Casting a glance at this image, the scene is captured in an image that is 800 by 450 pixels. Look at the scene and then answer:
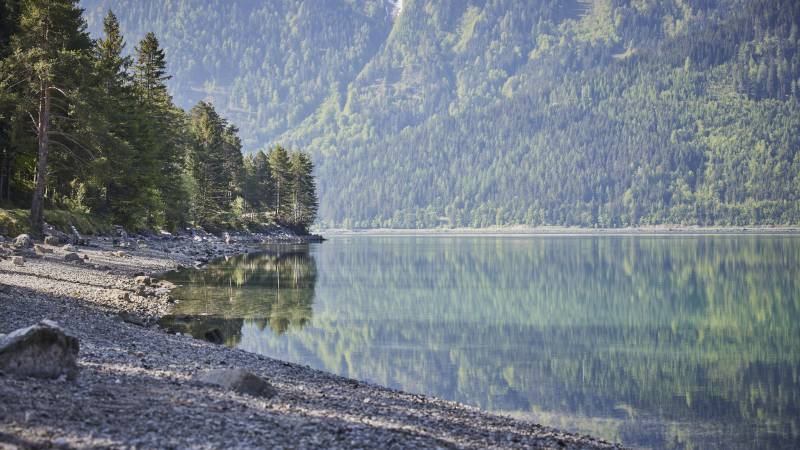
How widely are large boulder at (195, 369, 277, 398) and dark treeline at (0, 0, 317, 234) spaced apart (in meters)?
32.6

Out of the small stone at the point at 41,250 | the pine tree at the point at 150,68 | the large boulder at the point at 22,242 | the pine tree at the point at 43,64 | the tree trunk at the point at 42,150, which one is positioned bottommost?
the small stone at the point at 41,250

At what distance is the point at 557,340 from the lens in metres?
29.1

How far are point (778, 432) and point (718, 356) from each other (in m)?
9.59

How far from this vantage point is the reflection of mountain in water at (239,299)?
1101 inches

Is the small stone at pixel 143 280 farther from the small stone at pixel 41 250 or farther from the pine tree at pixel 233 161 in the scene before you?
the pine tree at pixel 233 161

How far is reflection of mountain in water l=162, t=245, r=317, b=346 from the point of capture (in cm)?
2797

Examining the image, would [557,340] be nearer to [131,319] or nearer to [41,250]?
[131,319]

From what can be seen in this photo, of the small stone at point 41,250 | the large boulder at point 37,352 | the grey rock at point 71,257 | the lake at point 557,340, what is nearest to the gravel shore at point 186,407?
the large boulder at point 37,352

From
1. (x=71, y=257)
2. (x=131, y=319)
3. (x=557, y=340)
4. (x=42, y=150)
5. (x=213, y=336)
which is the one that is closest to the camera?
(x=131, y=319)

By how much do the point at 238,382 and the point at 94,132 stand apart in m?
35.1

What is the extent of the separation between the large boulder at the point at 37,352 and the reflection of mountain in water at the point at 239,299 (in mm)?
12653

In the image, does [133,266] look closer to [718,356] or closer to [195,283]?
[195,283]

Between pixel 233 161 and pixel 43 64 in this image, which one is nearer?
pixel 43 64

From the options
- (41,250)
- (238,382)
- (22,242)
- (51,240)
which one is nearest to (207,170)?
(51,240)
